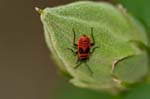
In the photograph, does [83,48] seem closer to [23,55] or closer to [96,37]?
[96,37]

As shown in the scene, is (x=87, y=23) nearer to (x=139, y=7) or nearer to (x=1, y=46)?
(x=139, y=7)

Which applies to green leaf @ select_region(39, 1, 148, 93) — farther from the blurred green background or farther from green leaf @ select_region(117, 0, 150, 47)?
the blurred green background

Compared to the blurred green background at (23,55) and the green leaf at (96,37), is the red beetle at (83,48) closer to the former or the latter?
the green leaf at (96,37)

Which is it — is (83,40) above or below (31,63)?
below

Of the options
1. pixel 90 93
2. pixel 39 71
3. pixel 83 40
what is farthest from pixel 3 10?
pixel 83 40

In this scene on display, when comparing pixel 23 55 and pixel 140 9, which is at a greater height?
pixel 23 55

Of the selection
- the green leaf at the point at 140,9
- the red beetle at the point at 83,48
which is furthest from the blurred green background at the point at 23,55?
the red beetle at the point at 83,48

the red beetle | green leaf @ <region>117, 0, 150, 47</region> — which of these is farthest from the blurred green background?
the red beetle

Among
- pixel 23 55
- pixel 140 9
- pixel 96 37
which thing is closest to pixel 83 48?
pixel 96 37
